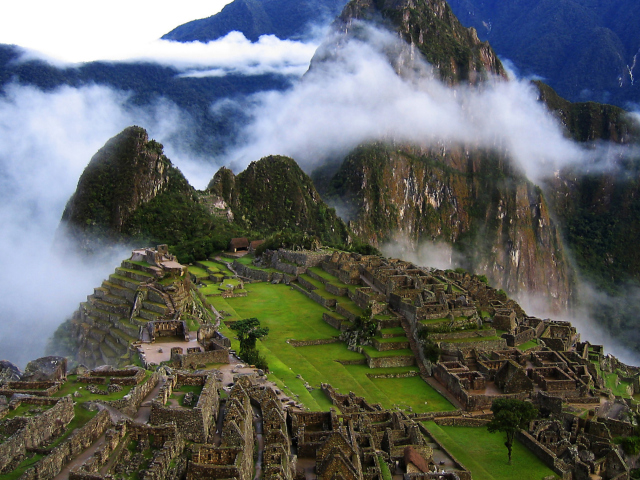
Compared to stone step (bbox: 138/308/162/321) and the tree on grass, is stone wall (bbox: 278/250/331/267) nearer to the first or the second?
the tree on grass

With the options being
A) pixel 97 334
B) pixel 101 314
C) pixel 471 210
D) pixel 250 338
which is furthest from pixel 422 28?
pixel 97 334

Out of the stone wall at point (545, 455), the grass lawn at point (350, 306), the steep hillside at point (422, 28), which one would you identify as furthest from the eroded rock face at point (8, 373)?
the steep hillside at point (422, 28)

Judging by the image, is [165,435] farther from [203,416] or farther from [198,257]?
[198,257]

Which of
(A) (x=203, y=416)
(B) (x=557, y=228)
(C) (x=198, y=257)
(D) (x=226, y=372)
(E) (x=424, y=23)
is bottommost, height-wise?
(B) (x=557, y=228)

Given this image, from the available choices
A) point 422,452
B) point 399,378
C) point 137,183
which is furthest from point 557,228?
point 422,452

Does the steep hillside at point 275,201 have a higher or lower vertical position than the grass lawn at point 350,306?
lower

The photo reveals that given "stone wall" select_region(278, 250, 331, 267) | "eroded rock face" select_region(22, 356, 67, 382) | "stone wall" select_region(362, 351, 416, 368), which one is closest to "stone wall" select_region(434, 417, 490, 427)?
"stone wall" select_region(362, 351, 416, 368)

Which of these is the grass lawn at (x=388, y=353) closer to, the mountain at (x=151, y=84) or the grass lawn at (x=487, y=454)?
the grass lawn at (x=487, y=454)
